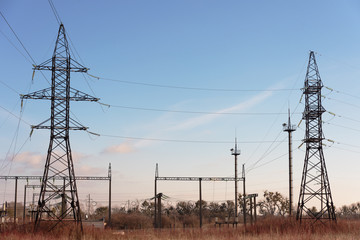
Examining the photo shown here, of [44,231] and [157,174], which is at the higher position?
[157,174]

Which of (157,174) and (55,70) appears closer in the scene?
(55,70)

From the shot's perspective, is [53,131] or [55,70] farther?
[55,70]

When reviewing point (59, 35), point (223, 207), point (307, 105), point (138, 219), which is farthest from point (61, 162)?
point (223, 207)

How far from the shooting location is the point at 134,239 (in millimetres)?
26969

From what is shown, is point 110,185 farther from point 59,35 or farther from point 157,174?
point 59,35

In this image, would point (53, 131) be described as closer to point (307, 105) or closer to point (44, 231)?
point (44, 231)

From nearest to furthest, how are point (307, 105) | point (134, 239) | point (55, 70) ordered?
point (134, 239), point (55, 70), point (307, 105)

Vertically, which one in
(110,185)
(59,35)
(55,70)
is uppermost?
(59,35)

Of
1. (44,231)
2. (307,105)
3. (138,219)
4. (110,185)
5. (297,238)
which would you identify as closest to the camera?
(297,238)

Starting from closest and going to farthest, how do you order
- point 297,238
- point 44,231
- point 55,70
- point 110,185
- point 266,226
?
point 297,238 < point 44,231 < point 55,70 < point 266,226 < point 110,185

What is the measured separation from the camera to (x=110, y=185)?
191 ft

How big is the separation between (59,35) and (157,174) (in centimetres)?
3026

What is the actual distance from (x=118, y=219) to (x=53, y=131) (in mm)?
40724

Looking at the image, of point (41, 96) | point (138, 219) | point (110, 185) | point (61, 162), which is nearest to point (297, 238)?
point (61, 162)
